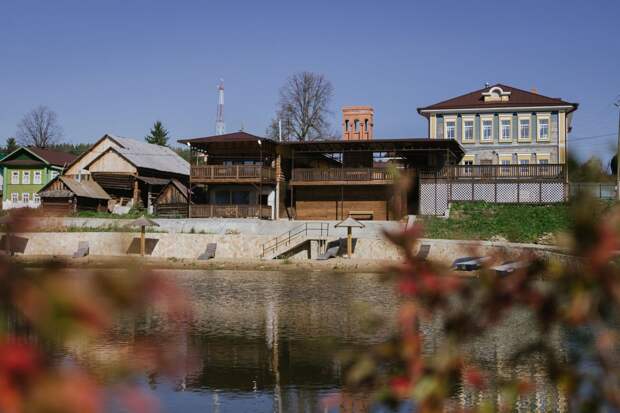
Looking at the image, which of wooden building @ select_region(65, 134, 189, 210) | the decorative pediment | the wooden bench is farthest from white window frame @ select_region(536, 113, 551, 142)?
wooden building @ select_region(65, 134, 189, 210)

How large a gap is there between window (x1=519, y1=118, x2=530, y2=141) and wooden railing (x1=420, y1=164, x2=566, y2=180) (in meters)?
8.61

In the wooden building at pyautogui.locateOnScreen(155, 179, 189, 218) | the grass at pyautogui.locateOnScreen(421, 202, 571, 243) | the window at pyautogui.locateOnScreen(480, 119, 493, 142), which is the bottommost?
the grass at pyautogui.locateOnScreen(421, 202, 571, 243)

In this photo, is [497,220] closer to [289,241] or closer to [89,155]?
[289,241]

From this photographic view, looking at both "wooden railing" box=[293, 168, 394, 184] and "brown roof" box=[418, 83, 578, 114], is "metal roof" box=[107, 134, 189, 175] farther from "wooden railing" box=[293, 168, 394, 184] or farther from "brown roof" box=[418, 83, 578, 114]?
"brown roof" box=[418, 83, 578, 114]

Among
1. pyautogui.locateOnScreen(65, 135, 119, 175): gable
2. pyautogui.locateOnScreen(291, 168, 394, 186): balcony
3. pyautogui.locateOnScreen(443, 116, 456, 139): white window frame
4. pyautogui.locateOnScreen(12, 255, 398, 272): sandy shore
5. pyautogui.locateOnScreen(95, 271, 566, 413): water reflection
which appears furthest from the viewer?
pyautogui.locateOnScreen(65, 135, 119, 175): gable

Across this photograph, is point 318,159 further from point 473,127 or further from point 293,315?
point 293,315

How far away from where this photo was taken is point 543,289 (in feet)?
6.08

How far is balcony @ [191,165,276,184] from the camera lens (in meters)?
45.2

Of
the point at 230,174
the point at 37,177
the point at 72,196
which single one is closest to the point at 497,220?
the point at 230,174

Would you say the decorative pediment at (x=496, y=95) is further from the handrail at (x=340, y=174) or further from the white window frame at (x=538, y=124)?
the handrail at (x=340, y=174)

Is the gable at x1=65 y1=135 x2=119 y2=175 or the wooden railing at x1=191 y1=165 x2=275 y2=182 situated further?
the gable at x1=65 y1=135 x2=119 y2=175

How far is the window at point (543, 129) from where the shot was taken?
50.3 m

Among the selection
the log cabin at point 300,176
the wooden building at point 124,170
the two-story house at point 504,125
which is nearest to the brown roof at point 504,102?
the two-story house at point 504,125

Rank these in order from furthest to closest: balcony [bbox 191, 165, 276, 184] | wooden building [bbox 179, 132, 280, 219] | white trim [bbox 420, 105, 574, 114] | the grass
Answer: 1. white trim [bbox 420, 105, 574, 114]
2. balcony [bbox 191, 165, 276, 184]
3. wooden building [bbox 179, 132, 280, 219]
4. the grass
